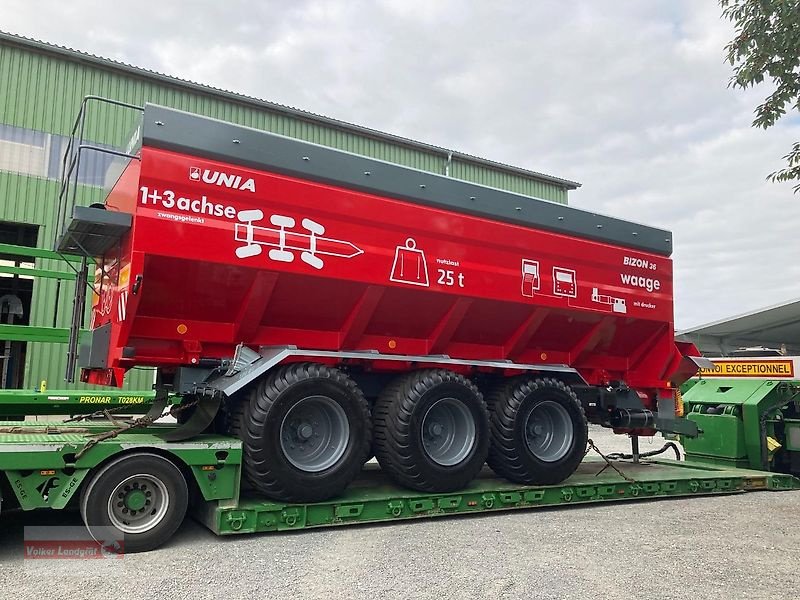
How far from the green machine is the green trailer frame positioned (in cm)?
184

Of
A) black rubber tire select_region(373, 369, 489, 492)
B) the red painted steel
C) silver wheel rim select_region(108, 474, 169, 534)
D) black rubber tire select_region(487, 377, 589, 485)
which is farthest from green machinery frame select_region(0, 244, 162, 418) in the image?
black rubber tire select_region(487, 377, 589, 485)

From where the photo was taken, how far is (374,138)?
59.3 feet

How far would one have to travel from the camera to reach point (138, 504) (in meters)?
5.32

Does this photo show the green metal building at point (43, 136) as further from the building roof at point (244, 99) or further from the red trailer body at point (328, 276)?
the red trailer body at point (328, 276)

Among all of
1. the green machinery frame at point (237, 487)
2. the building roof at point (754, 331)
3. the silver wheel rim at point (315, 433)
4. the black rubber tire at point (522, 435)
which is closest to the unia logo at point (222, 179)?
the silver wheel rim at point (315, 433)

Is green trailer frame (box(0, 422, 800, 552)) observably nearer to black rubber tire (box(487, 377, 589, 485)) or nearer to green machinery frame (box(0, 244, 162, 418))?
black rubber tire (box(487, 377, 589, 485))

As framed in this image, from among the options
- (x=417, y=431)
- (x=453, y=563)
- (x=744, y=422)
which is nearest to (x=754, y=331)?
(x=744, y=422)

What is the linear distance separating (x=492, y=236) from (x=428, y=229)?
87 cm

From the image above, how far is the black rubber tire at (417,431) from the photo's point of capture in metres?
6.69

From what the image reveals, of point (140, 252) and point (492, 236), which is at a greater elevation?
point (492, 236)

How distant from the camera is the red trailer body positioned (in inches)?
226

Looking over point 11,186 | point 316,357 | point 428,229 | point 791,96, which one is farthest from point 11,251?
point 791,96

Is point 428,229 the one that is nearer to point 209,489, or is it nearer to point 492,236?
point 492,236

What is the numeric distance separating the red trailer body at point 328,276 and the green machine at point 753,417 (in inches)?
103
